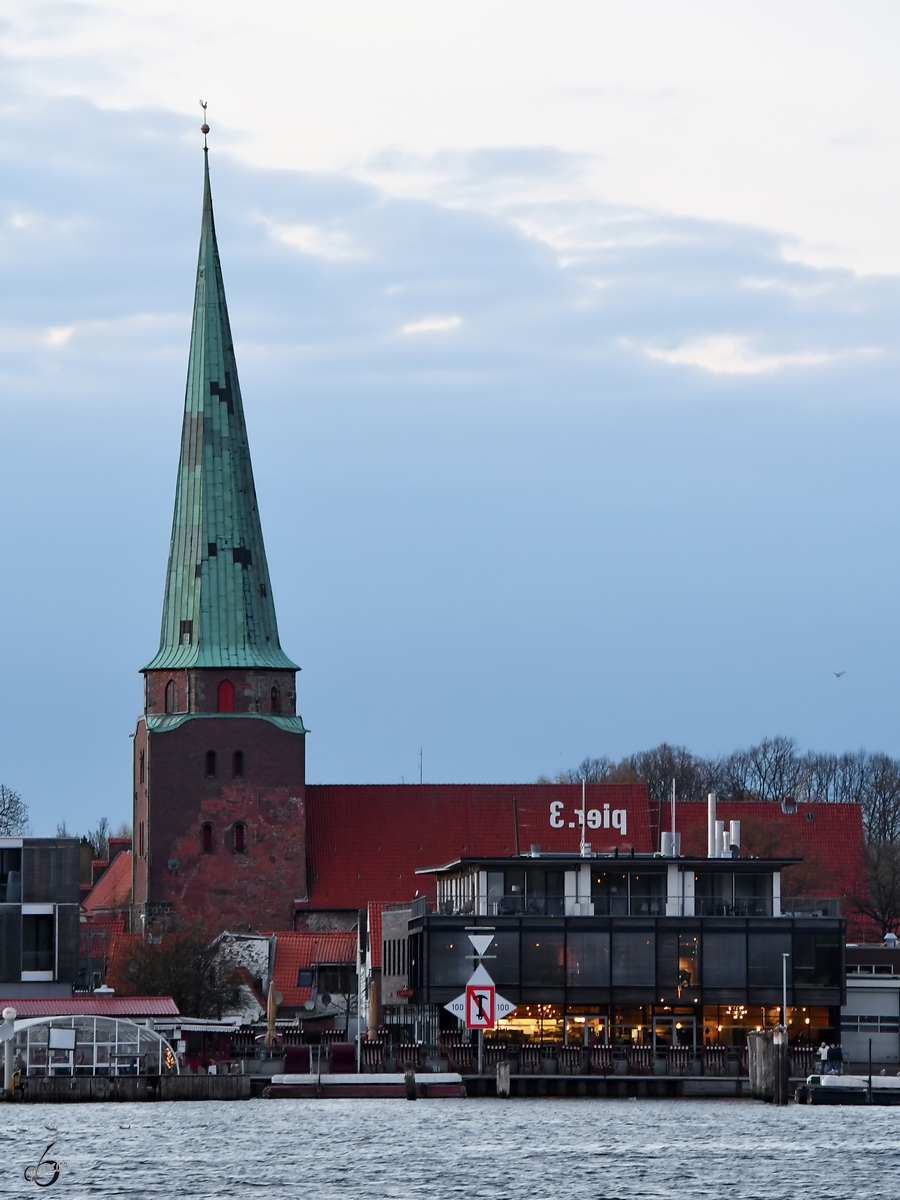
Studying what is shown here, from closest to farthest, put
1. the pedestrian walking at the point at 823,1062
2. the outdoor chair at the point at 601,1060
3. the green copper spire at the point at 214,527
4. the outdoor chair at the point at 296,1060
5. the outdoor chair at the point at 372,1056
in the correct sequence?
the pedestrian walking at the point at 823,1062 → the outdoor chair at the point at 601,1060 → the outdoor chair at the point at 372,1056 → the outdoor chair at the point at 296,1060 → the green copper spire at the point at 214,527

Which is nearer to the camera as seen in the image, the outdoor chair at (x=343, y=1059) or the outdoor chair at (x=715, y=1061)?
the outdoor chair at (x=715, y=1061)

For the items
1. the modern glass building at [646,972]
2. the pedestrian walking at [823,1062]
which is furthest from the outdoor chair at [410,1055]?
the pedestrian walking at [823,1062]

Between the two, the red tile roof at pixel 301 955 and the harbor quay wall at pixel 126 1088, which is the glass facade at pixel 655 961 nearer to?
the harbor quay wall at pixel 126 1088

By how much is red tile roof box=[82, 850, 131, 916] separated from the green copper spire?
15.8 metres

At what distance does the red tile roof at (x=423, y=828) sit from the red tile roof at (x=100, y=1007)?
2879 cm

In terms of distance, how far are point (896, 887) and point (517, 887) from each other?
50.1m

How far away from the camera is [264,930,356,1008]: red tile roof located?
130375mm

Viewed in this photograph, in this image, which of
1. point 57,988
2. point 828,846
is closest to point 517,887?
point 57,988

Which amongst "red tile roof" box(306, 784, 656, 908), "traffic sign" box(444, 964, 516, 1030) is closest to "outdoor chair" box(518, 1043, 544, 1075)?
"traffic sign" box(444, 964, 516, 1030)

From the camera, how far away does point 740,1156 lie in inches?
2970

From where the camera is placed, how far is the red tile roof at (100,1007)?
108 meters

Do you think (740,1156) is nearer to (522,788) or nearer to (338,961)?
(338,961)

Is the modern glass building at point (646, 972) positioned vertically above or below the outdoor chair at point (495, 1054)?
above

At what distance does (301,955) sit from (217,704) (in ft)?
43.5
